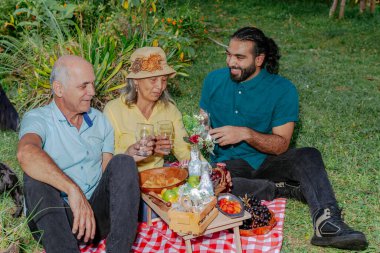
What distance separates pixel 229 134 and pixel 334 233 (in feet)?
4.10

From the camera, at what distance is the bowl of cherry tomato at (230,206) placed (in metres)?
3.94

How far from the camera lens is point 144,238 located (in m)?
4.69

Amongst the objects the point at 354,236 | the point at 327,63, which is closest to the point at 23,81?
the point at 354,236

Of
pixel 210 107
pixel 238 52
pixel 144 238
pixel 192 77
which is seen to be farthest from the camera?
pixel 192 77

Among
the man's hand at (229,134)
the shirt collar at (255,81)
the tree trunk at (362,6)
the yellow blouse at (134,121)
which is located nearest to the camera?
the yellow blouse at (134,121)

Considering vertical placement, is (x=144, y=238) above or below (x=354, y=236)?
below

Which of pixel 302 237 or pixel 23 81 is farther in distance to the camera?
pixel 23 81

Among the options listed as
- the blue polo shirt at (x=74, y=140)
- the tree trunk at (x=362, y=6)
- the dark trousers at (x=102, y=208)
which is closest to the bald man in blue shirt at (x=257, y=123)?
the blue polo shirt at (x=74, y=140)

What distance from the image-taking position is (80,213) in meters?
3.58

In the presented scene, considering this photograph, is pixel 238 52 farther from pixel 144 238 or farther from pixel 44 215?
pixel 44 215

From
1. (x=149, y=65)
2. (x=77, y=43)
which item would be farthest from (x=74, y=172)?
(x=77, y=43)

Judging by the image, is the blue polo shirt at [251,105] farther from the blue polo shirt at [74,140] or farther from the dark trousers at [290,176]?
the blue polo shirt at [74,140]

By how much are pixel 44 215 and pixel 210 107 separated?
94.0 inches

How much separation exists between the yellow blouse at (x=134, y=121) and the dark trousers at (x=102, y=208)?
76 cm
